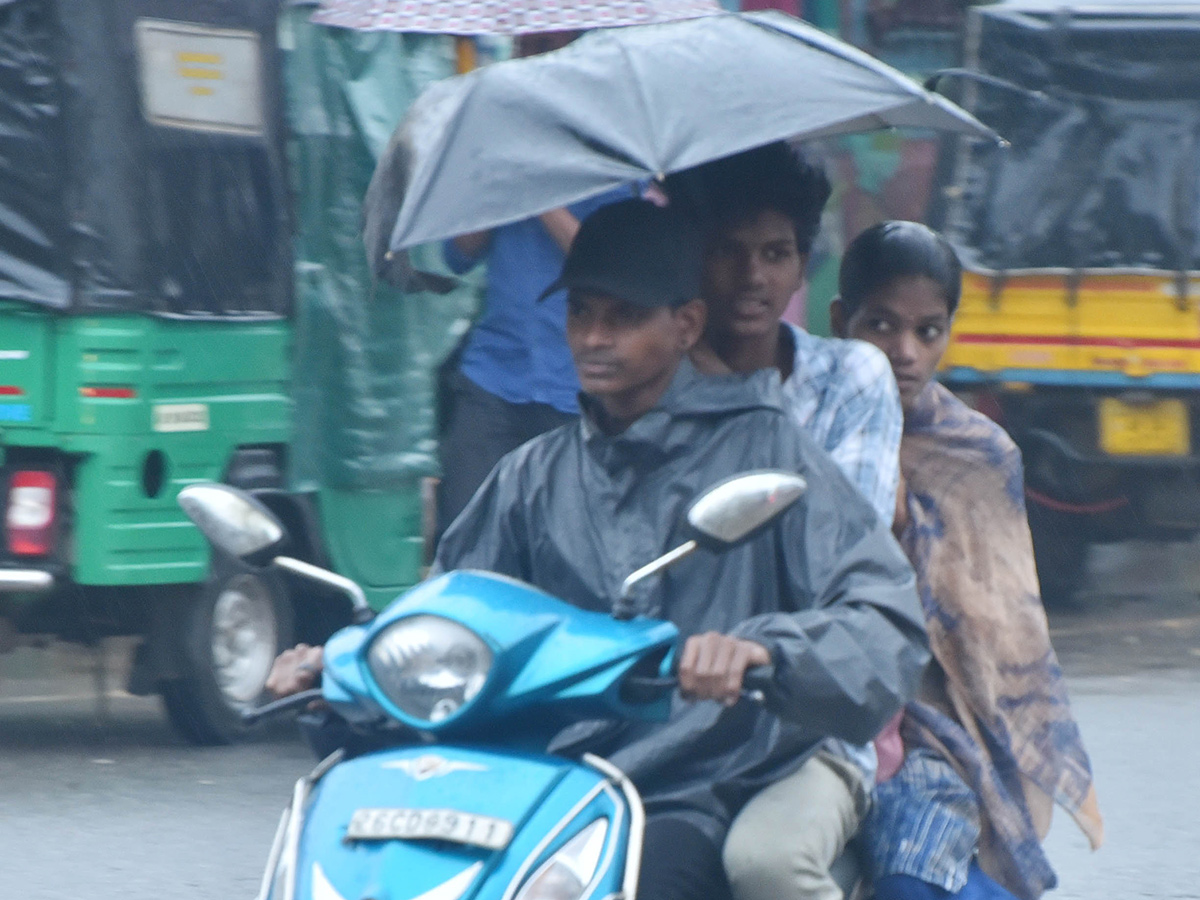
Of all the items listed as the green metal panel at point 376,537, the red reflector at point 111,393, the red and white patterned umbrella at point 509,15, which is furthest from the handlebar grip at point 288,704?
the green metal panel at point 376,537

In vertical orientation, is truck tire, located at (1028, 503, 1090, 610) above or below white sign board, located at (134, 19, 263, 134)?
below

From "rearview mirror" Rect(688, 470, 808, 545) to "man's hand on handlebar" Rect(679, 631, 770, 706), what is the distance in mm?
123

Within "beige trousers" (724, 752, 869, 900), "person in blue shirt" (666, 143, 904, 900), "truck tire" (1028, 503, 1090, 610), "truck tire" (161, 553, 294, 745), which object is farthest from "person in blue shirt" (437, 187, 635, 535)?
"truck tire" (1028, 503, 1090, 610)

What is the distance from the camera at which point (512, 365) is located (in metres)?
5.80

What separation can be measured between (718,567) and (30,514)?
14.3 ft

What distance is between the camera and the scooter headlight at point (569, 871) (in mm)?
2451

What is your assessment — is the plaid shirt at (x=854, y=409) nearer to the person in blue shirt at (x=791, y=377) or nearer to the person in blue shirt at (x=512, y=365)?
the person in blue shirt at (x=791, y=377)

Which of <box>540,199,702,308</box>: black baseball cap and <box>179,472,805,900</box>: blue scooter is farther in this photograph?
<box>540,199,702,308</box>: black baseball cap

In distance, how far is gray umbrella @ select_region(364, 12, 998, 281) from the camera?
2951mm

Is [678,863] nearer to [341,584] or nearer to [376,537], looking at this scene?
[341,584]

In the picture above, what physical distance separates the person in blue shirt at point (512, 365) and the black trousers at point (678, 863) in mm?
2864

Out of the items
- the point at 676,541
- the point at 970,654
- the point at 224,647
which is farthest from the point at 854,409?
the point at 224,647

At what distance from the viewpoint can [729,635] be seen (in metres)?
2.65

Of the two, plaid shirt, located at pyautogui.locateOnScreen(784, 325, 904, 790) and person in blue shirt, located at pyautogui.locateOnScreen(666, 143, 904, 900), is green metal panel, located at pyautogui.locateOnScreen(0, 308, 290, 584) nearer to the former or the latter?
person in blue shirt, located at pyautogui.locateOnScreen(666, 143, 904, 900)
